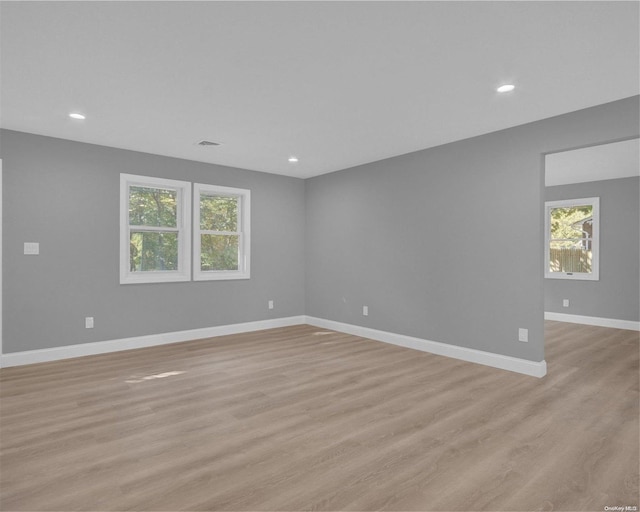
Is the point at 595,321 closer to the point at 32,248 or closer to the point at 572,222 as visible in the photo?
the point at 572,222

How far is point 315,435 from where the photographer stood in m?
2.52

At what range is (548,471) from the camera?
2104 mm

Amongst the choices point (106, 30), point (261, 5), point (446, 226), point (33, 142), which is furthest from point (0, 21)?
point (446, 226)

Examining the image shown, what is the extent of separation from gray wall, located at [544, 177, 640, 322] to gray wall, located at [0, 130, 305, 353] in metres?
6.18

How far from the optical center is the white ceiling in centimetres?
209

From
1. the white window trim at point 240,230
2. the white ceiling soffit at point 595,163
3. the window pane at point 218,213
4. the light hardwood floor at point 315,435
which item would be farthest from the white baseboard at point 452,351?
the white ceiling soffit at point 595,163

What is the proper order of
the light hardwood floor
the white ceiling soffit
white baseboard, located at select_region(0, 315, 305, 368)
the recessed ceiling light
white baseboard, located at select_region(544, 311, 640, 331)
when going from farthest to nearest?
white baseboard, located at select_region(544, 311, 640, 331), the white ceiling soffit, white baseboard, located at select_region(0, 315, 305, 368), the recessed ceiling light, the light hardwood floor

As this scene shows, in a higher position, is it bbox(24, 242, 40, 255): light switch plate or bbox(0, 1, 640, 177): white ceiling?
bbox(0, 1, 640, 177): white ceiling

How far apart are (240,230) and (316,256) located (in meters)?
1.36

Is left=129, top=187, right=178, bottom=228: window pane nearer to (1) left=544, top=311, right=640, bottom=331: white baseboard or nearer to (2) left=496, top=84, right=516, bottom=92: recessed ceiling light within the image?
(2) left=496, top=84, right=516, bottom=92: recessed ceiling light

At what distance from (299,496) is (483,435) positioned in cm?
137

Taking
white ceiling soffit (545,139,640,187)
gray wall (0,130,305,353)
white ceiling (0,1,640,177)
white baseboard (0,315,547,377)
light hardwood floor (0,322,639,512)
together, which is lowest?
light hardwood floor (0,322,639,512)

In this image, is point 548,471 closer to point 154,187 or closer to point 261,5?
point 261,5

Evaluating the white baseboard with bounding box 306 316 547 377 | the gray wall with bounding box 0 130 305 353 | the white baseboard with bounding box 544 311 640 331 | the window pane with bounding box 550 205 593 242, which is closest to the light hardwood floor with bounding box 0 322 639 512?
the white baseboard with bounding box 306 316 547 377
